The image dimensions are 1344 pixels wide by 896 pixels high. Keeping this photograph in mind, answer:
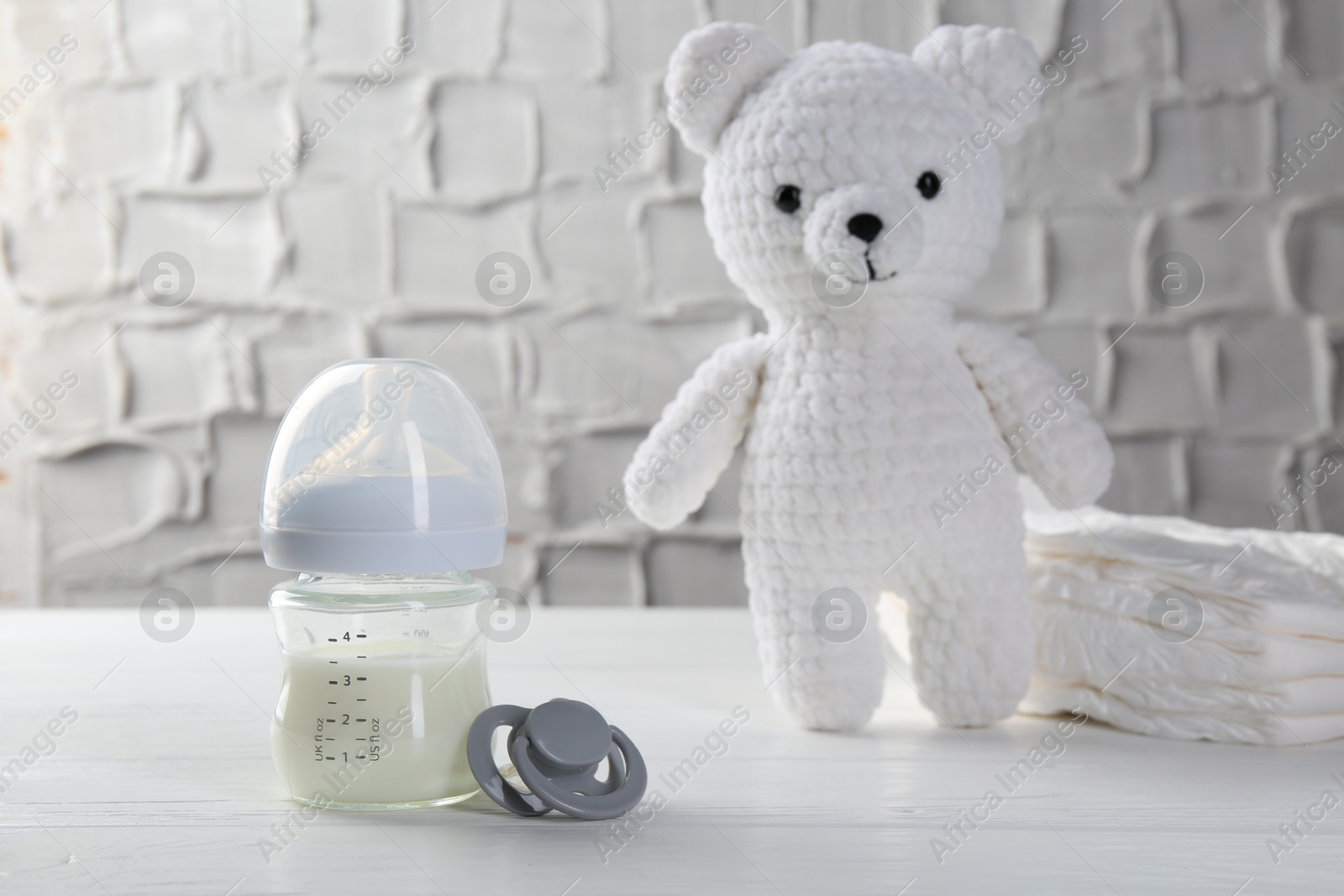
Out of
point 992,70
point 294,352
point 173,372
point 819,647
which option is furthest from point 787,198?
point 173,372

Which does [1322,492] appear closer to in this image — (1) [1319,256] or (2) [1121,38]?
(1) [1319,256]

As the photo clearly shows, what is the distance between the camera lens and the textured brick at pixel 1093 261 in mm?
1325

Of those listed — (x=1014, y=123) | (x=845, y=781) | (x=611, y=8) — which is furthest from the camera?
(x=611, y=8)

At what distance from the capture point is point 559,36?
4.44ft

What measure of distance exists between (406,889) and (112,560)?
3.76 ft

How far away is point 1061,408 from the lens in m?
0.71

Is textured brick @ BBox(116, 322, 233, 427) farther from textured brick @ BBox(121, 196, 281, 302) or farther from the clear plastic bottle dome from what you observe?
the clear plastic bottle dome

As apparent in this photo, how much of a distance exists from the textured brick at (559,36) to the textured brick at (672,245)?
0.19m

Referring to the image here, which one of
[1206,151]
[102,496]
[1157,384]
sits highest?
[1206,151]

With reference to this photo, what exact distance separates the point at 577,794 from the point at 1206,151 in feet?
3.81

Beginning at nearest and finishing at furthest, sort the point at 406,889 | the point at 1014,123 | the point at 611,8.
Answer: the point at 406,889 → the point at 1014,123 → the point at 611,8

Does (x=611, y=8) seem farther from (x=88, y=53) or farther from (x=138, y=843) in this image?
(x=138, y=843)

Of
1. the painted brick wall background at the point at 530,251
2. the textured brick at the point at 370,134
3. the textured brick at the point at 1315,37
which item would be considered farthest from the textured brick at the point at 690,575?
the textured brick at the point at 1315,37

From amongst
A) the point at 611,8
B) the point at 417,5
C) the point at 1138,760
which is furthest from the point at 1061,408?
the point at 417,5
